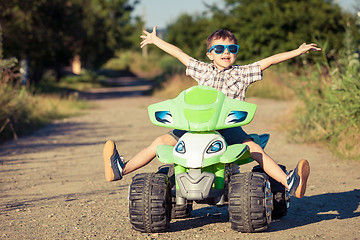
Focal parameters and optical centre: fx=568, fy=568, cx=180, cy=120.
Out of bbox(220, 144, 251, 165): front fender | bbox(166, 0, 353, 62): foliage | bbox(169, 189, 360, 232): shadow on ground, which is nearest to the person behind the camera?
bbox(220, 144, 251, 165): front fender

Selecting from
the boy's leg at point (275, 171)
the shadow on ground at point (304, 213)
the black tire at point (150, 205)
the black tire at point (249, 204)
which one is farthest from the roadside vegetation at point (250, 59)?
the black tire at point (150, 205)

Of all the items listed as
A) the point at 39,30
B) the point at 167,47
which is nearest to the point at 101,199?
the point at 167,47

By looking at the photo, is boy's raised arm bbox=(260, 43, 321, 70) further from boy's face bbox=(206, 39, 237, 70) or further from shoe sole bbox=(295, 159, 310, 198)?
shoe sole bbox=(295, 159, 310, 198)

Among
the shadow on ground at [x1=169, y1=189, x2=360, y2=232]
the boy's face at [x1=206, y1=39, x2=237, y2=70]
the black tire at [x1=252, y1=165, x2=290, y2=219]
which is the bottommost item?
the shadow on ground at [x1=169, y1=189, x2=360, y2=232]

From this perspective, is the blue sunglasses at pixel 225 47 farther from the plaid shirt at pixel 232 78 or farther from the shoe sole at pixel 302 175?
the shoe sole at pixel 302 175

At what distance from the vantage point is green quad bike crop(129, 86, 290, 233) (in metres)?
4.30

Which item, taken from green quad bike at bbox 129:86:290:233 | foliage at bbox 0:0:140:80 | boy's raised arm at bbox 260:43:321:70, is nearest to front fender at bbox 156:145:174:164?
green quad bike at bbox 129:86:290:233

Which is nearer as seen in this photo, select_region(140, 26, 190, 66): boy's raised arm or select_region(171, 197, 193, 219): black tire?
select_region(171, 197, 193, 219): black tire

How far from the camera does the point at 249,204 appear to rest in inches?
169

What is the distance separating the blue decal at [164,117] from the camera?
15.0 ft

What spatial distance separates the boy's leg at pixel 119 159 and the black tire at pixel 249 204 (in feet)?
2.53

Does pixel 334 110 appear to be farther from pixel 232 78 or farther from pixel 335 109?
pixel 232 78

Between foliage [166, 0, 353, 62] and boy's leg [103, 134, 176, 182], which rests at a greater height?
foliage [166, 0, 353, 62]

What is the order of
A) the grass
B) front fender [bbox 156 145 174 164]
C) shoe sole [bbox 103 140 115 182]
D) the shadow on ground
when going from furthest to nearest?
1. the grass
2. the shadow on ground
3. shoe sole [bbox 103 140 115 182]
4. front fender [bbox 156 145 174 164]
